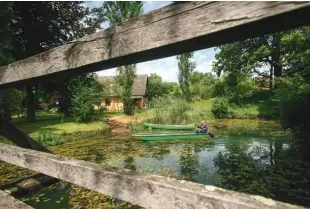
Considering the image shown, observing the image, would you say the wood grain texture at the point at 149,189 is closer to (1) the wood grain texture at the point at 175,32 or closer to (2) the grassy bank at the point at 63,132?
(1) the wood grain texture at the point at 175,32

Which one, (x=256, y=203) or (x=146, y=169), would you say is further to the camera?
(x=146, y=169)

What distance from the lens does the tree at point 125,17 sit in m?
29.5

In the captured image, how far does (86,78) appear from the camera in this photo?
75.1ft

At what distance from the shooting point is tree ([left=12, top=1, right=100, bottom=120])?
21.8 m

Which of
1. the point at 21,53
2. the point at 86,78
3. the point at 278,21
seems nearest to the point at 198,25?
the point at 278,21

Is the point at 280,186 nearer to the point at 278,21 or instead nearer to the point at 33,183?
the point at 33,183

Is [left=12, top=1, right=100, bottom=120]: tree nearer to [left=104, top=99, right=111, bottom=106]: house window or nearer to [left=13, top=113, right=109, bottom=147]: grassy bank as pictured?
[left=13, top=113, right=109, bottom=147]: grassy bank

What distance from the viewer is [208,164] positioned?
10.5m

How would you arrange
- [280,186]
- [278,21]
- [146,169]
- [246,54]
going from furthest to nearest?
[246,54]
[146,169]
[280,186]
[278,21]

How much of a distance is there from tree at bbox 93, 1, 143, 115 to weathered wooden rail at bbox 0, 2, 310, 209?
29.0m

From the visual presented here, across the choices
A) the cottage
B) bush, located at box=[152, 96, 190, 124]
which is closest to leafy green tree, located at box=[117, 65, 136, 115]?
bush, located at box=[152, 96, 190, 124]

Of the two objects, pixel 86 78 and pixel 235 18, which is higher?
pixel 86 78

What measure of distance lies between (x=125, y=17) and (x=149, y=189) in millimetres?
30645

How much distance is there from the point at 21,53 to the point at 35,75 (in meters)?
23.7
